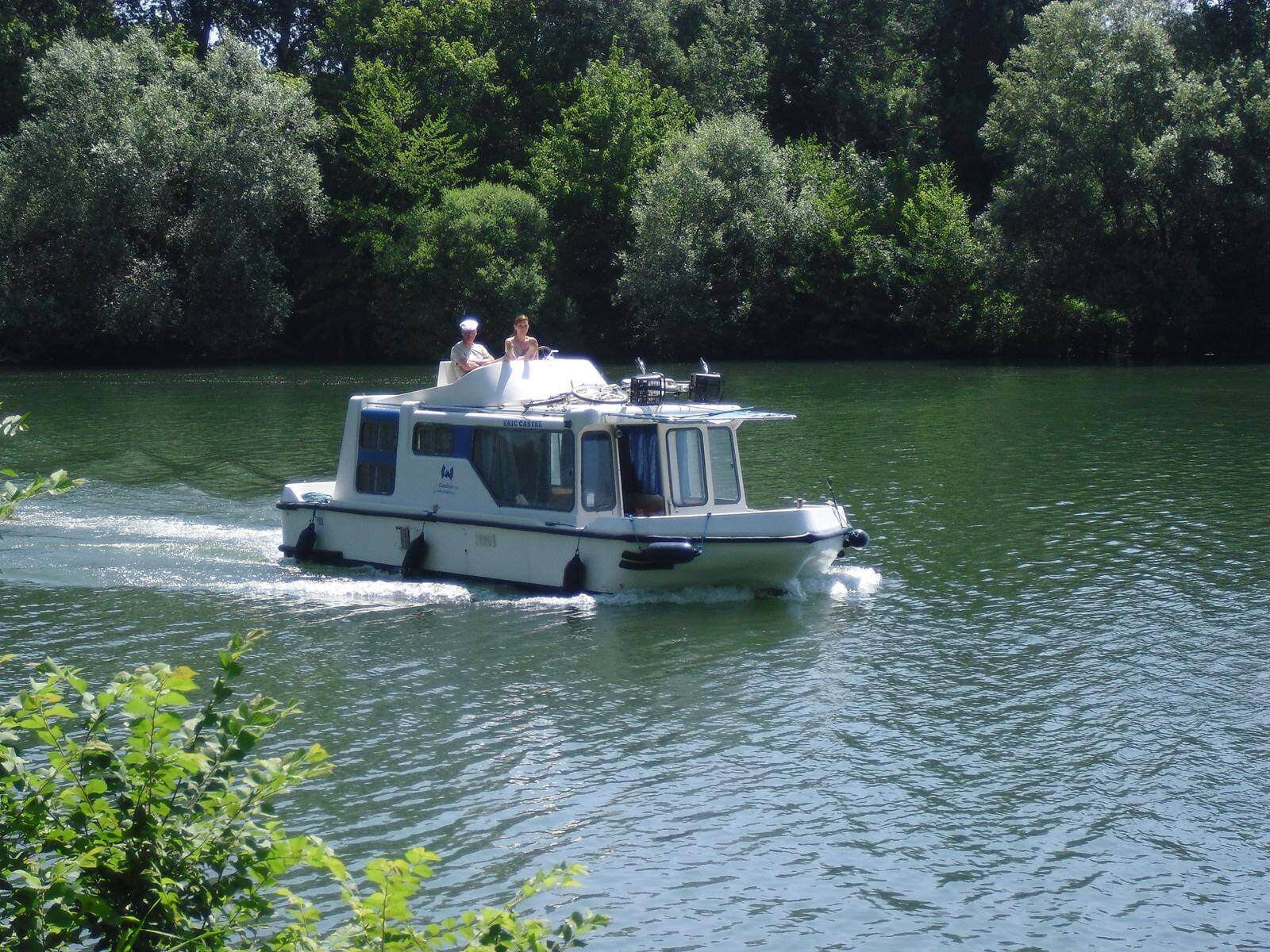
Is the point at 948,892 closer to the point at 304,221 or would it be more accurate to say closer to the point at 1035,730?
the point at 1035,730

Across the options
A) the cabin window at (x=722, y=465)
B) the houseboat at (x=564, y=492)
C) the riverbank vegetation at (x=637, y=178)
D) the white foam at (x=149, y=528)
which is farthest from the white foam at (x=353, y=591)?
the riverbank vegetation at (x=637, y=178)

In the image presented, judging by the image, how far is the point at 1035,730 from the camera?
546 inches

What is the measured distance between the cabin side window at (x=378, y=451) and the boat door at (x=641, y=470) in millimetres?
3574

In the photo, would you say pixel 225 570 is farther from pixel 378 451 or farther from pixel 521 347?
pixel 521 347

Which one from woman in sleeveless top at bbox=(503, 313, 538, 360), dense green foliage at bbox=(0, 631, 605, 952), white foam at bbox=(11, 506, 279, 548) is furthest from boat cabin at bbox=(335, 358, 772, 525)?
dense green foliage at bbox=(0, 631, 605, 952)

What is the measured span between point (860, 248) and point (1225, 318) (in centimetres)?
1494

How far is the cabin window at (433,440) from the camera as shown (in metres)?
20.0

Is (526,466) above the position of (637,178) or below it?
below

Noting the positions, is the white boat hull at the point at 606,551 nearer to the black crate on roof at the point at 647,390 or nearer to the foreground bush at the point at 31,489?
the black crate on roof at the point at 647,390

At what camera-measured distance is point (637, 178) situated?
65.2 meters

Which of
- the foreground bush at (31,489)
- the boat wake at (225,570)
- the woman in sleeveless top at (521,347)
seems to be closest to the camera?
the foreground bush at (31,489)

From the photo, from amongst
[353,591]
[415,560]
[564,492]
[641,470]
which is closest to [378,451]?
[415,560]

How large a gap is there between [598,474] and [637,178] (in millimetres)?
48191

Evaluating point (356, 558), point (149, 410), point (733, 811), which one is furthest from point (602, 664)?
point (149, 410)
